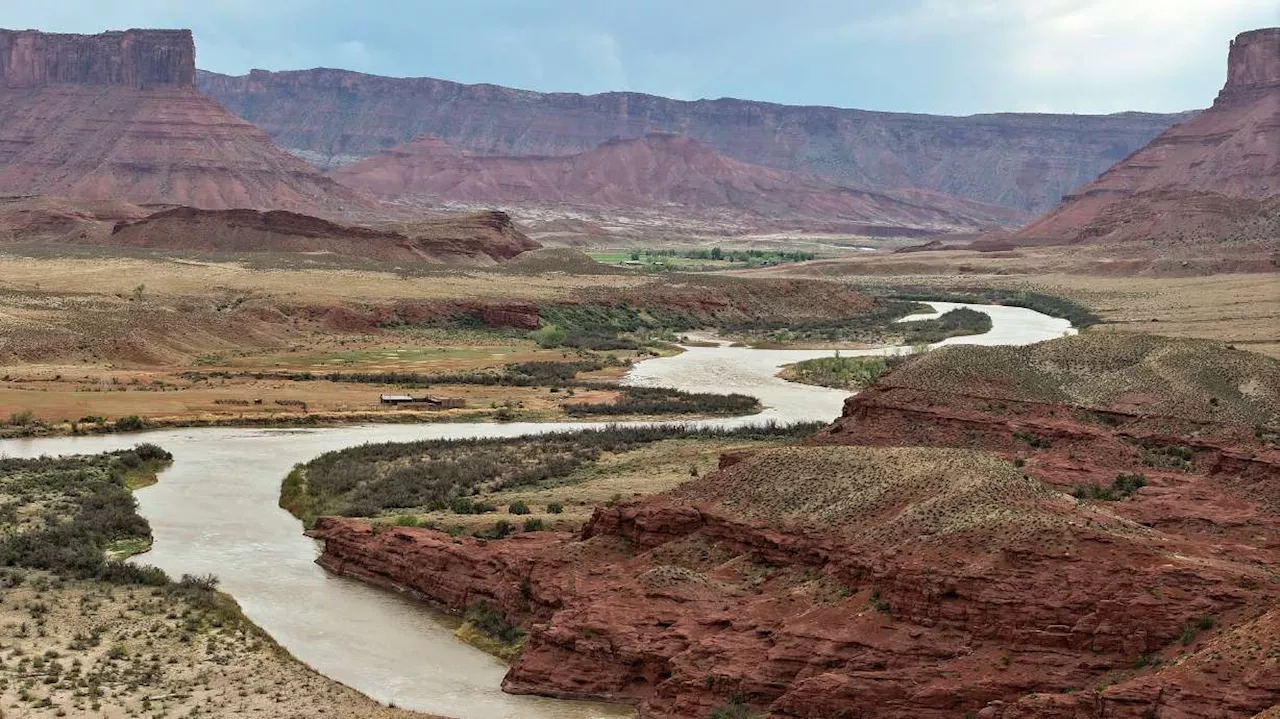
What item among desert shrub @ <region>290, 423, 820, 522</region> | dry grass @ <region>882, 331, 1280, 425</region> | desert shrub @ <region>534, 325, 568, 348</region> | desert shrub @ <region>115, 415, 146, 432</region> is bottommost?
desert shrub @ <region>534, 325, 568, 348</region>

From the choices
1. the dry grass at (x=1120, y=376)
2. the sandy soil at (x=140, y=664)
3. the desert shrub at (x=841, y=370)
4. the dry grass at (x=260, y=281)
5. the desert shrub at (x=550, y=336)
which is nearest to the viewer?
the sandy soil at (x=140, y=664)

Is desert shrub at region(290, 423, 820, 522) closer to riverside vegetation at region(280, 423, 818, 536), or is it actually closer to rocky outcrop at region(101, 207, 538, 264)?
riverside vegetation at region(280, 423, 818, 536)

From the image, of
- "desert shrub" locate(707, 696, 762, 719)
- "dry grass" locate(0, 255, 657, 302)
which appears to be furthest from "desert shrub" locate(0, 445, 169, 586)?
"dry grass" locate(0, 255, 657, 302)

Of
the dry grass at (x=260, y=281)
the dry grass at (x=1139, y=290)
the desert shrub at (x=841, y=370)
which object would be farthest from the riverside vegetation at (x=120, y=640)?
the dry grass at (x=260, y=281)

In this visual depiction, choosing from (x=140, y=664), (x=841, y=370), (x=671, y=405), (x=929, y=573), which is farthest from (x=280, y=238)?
(x=929, y=573)

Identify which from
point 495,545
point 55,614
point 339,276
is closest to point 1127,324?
point 339,276

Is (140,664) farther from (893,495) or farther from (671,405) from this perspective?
(671,405)

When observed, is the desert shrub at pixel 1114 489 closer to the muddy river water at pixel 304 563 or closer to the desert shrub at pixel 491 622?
the muddy river water at pixel 304 563
